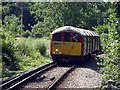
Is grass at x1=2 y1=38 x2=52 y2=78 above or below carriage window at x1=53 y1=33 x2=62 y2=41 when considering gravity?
below

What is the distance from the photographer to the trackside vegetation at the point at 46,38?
20.5 ft

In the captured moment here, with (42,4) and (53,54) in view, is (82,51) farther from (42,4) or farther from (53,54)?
(42,4)

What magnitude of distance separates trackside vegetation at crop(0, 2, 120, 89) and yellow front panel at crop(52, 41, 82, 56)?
5.48ft

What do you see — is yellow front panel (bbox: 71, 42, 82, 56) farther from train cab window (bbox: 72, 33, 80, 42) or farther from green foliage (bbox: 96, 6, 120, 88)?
green foliage (bbox: 96, 6, 120, 88)

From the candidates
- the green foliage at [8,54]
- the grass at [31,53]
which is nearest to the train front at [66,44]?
the grass at [31,53]

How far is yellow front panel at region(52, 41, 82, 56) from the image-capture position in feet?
49.3

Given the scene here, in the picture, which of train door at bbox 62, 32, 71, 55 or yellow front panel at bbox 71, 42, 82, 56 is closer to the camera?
yellow front panel at bbox 71, 42, 82, 56

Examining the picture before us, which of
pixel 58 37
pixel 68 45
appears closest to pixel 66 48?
pixel 68 45

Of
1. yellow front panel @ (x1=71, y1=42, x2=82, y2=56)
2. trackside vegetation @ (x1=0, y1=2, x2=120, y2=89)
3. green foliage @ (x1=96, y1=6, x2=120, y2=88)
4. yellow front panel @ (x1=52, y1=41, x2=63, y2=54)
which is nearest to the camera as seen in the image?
green foliage @ (x1=96, y1=6, x2=120, y2=88)

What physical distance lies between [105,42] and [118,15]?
945mm

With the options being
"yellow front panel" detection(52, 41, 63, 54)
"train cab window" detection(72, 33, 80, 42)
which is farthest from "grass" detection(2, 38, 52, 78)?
"train cab window" detection(72, 33, 80, 42)

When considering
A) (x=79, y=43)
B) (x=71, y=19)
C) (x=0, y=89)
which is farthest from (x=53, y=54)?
(x=71, y=19)

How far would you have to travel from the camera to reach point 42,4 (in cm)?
2966

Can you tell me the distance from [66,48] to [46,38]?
33.9ft
